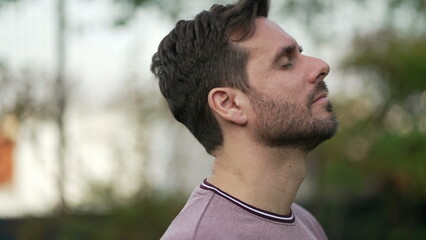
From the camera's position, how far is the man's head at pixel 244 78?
2.19 m

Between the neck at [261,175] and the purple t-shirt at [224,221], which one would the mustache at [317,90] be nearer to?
the neck at [261,175]

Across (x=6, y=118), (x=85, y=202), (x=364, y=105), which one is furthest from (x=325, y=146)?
(x=6, y=118)

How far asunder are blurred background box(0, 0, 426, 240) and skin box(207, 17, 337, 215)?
2669mm

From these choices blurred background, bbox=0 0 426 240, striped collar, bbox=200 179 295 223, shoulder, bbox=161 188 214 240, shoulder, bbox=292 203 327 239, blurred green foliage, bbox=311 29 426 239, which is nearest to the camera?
shoulder, bbox=161 188 214 240

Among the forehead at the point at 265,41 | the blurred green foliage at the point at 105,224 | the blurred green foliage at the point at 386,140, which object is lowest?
the blurred green foliage at the point at 105,224

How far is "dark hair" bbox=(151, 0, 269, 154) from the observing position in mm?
2246

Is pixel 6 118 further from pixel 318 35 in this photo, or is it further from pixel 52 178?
pixel 318 35

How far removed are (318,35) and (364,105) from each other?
92 centimetres

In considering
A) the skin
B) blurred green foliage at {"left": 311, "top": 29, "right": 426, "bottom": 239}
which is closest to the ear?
the skin

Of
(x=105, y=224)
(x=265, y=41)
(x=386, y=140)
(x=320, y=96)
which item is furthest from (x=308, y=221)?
(x=386, y=140)

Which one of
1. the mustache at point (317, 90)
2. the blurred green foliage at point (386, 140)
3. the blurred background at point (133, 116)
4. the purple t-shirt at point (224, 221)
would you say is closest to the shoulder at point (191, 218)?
the purple t-shirt at point (224, 221)

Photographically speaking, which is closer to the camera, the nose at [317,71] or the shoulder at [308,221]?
the nose at [317,71]

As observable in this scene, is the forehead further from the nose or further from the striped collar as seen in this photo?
the striped collar

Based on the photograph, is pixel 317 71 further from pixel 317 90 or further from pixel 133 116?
pixel 133 116
